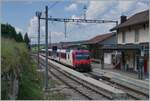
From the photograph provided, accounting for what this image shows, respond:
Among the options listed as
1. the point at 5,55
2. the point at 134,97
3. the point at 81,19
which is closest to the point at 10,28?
the point at 81,19

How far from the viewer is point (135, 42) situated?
39344 mm

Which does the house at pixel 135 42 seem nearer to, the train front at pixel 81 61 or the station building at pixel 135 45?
the station building at pixel 135 45

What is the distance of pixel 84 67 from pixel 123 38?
5880 millimetres

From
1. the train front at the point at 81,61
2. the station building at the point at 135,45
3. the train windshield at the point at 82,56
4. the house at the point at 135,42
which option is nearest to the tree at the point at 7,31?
the train front at the point at 81,61

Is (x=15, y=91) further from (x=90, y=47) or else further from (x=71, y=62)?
(x=90, y=47)

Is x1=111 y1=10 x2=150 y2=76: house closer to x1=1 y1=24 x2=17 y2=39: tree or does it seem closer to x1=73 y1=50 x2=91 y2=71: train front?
x1=73 y1=50 x2=91 y2=71: train front

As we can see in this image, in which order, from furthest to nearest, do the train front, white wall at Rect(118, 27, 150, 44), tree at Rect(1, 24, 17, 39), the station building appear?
tree at Rect(1, 24, 17, 39)
the train front
white wall at Rect(118, 27, 150, 44)
the station building

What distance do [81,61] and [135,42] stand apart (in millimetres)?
7779

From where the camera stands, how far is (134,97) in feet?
70.4

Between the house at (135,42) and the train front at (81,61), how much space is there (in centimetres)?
443

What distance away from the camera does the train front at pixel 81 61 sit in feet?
144

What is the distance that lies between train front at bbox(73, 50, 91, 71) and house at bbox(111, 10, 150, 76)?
4.43 metres

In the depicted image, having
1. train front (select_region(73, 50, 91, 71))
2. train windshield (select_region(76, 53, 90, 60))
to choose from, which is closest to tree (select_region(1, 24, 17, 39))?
train front (select_region(73, 50, 91, 71))

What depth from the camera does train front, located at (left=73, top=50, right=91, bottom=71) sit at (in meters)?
43.9
